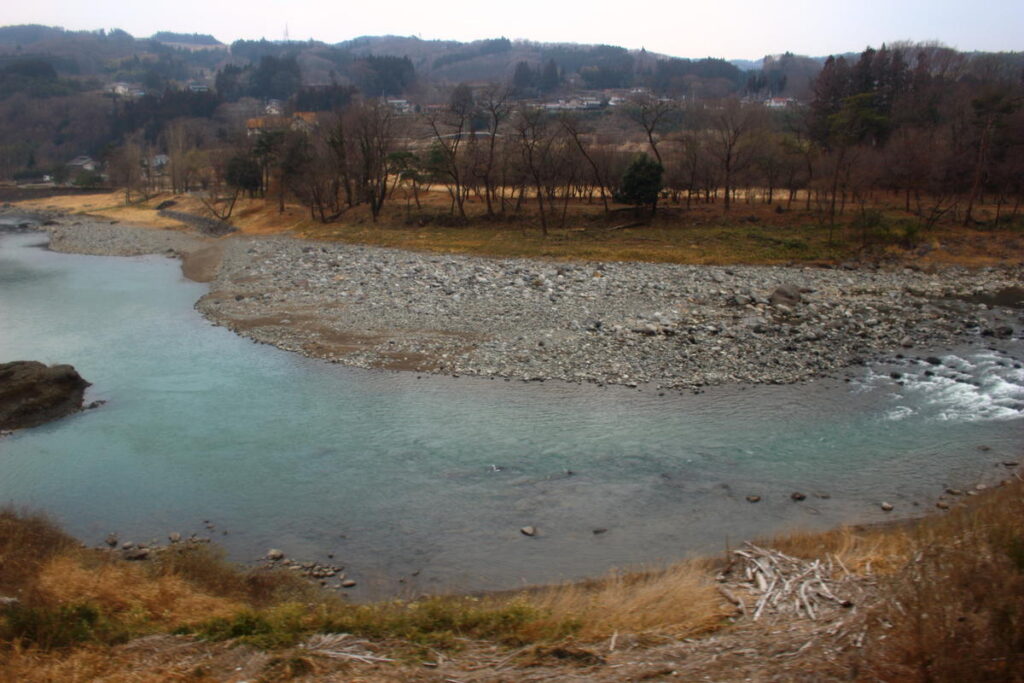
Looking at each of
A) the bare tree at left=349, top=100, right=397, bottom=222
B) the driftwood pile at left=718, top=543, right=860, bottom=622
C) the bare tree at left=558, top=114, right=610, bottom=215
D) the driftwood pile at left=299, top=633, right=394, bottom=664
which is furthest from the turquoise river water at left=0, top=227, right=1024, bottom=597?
the bare tree at left=349, top=100, right=397, bottom=222

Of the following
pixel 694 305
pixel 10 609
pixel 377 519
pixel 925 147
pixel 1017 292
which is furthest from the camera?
pixel 925 147

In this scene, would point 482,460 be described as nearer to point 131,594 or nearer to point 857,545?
point 131,594

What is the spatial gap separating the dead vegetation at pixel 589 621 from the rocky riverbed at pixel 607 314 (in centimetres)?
806

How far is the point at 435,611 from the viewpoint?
25.3 ft

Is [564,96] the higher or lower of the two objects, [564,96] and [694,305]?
the higher

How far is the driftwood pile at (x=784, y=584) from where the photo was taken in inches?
292

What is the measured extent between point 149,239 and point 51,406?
29.9 meters

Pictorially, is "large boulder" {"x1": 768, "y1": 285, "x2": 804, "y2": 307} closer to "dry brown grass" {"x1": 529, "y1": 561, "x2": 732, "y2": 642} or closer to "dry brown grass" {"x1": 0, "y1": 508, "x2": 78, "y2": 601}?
"dry brown grass" {"x1": 529, "y1": 561, "x2": 732, "y2": 642}

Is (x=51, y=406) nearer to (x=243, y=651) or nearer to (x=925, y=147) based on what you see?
(x=243, y=651)

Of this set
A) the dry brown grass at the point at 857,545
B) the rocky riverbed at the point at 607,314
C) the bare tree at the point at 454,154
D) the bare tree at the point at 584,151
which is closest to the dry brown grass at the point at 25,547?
the rocky riverbed at the point at 607,314

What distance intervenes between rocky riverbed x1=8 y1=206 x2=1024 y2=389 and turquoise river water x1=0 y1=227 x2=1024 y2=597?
1051 millimetres

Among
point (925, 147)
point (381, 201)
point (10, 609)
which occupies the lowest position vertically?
point (10, 609)

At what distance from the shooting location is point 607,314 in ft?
67.8

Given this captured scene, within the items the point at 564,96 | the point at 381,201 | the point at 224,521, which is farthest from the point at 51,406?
the point at 564,96
